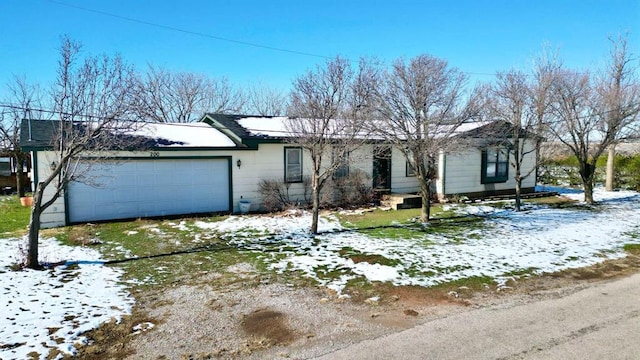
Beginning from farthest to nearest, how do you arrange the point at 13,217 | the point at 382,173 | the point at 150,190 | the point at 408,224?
the point at 382,173 → the point at 13,217 → the point at 150,190 → the point at 408,224

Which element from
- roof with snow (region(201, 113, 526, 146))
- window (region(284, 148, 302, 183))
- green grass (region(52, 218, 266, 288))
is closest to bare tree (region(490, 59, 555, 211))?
roof with snow (region(201, 113, 526, 146))

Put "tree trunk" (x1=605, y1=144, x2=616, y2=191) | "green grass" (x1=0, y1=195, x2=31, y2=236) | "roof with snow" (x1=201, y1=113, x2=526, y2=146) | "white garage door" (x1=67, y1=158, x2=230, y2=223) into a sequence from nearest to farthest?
"green grass" (x1=0, y1=195, x2=31, y2=236) → "white garage door" (x1=67, y1=158, x2=230, y2=223) → "roof with snow" (x1=201, y1=113, x2=526, y2=146) → "tree trunk" (x1=605, y1=144, x2=616, y2=191)

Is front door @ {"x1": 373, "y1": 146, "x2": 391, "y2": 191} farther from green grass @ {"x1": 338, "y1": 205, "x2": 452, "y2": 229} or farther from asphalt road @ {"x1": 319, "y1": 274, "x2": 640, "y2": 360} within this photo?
asphalt road @ {"x1": 319, "y1": 274, "x2": 640, "y2": 360}

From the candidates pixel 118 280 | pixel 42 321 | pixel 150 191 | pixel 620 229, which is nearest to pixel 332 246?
pixel 118 280

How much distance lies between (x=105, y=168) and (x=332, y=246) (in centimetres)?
717

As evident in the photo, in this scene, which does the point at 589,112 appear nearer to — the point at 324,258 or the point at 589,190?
the point at 589,190

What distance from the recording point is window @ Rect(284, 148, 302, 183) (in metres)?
14.4

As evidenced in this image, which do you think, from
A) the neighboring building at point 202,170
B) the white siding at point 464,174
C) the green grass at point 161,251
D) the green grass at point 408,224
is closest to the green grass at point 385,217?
the green grass at point 408,224

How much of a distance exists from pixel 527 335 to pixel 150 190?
11.0 metres

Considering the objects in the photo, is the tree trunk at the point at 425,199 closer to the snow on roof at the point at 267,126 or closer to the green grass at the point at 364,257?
the snow on roof at the point at 267,126

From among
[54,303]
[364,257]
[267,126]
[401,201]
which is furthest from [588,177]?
[54,303]

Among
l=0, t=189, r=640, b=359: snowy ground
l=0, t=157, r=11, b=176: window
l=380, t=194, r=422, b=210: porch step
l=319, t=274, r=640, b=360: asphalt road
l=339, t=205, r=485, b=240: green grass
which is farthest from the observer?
l=0, t=157, r=11, b=176: window

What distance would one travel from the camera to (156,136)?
1303 centimetres

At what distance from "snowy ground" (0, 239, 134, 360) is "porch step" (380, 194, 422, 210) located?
9871 millimetres
